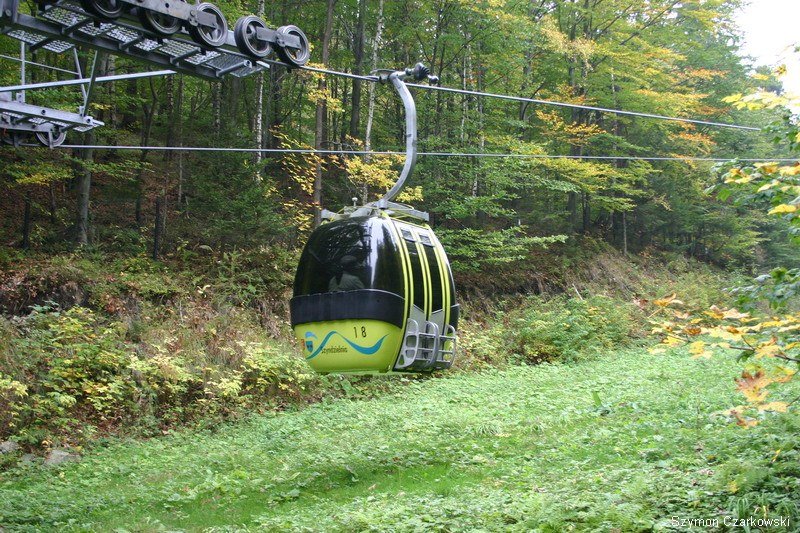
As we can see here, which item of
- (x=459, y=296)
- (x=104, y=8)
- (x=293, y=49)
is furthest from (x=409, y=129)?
(x=459, y=296)

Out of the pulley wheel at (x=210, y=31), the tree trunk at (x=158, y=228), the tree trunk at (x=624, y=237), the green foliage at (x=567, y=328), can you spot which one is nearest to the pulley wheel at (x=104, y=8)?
the pulley wheel at (x=210, y=31)

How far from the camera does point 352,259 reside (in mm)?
7770

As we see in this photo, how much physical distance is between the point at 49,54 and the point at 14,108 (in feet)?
34.6

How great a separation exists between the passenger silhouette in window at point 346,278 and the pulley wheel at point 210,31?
2765 millimetres

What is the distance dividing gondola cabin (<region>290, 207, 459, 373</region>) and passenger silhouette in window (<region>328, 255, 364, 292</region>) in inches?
0.5

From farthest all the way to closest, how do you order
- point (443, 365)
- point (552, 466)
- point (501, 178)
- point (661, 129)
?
1. point (661, 129)
2. point (501, 178)
3. point (443, 365)
4. point (552, 466)

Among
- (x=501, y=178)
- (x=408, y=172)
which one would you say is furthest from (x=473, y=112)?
(x=408, y=172)

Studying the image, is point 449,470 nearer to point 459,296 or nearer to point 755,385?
point 755,385

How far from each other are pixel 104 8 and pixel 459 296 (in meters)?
15.7

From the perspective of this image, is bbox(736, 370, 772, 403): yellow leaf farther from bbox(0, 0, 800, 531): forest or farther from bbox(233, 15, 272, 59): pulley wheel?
bbox(233, 15, 272, 59): pulley wheel

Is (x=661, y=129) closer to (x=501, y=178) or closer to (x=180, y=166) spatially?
(x=501, y=178)

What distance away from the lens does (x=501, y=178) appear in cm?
2109

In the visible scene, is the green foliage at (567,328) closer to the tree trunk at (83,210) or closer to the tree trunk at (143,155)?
the tree trunk at (143,155)

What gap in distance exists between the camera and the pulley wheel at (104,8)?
550 centimetres
